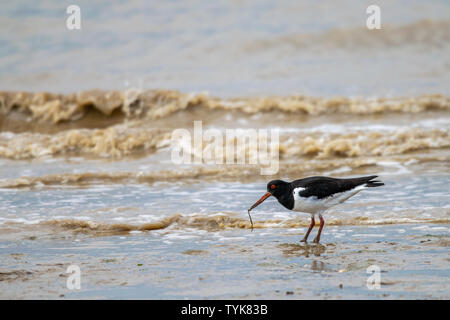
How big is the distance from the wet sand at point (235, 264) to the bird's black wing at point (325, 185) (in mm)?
502

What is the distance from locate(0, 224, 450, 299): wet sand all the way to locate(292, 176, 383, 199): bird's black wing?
50cm

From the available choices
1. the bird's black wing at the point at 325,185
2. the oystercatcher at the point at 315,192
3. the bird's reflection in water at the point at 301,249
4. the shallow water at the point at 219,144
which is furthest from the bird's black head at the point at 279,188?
the bird's reflection in water at the point at 301,249

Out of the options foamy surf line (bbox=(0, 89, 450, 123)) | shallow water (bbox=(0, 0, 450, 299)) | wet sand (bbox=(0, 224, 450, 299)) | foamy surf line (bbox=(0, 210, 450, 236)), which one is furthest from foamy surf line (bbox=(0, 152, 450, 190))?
foamy surf line (bbox=(0, 89, 450, 123))

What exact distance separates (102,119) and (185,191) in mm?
6865

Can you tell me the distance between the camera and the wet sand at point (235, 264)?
4.83 metres

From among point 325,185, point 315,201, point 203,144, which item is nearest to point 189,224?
point 315,201

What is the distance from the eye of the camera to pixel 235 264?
568cm

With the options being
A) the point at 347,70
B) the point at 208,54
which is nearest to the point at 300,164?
the point at 347,70

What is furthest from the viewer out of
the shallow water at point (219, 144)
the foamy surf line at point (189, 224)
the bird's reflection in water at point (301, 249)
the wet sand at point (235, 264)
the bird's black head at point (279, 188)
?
the foamy surf line at point (189, 224)

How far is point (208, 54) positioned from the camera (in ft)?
62.8

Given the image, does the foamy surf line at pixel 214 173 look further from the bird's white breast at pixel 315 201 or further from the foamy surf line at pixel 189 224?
the bird's white breast at pixel 315 201

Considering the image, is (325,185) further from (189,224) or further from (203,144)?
(203,144)

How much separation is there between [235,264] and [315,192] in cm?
138

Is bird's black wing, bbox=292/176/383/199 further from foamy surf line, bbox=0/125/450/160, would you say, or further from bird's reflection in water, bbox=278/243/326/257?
foamy surf line, bbox=0/125/450/160
